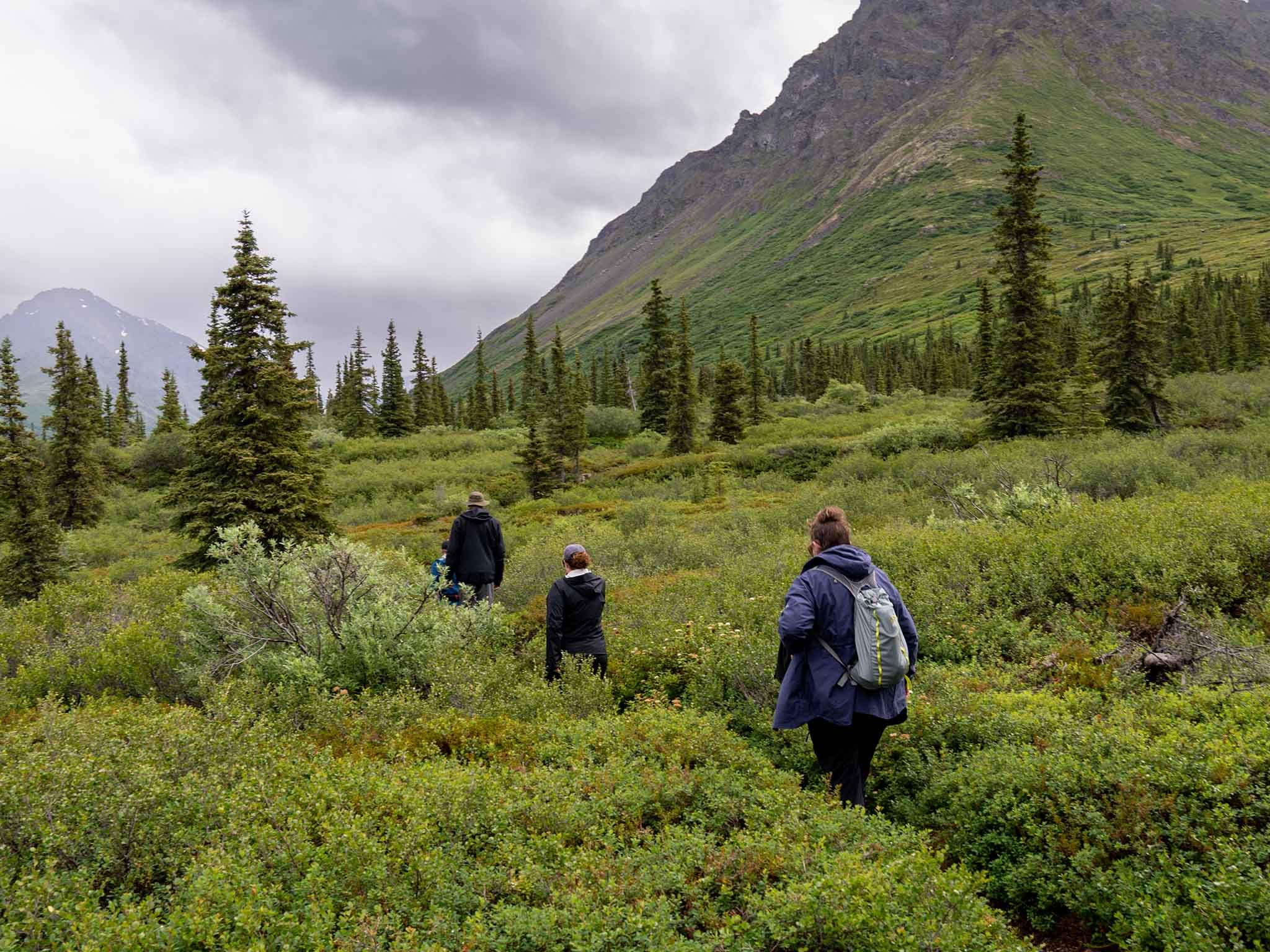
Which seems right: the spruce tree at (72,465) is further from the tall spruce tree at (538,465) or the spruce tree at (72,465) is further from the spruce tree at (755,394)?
the spruce tree at (755,394)

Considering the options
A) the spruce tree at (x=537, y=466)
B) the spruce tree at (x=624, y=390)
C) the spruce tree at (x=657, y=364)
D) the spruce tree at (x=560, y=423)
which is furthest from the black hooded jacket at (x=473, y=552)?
the spruce tree at (x=624, y=390)

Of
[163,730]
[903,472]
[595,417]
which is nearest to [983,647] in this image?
[163,730]

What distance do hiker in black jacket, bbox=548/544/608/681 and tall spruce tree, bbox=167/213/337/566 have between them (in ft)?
35.8

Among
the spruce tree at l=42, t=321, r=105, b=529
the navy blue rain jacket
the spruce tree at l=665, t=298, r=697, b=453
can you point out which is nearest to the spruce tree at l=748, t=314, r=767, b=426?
the spruce tree at l=665, t=298, r=697, b=453

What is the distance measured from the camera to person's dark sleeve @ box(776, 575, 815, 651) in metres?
4.41

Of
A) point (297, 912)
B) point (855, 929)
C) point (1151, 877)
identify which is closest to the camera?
point (855, 929)

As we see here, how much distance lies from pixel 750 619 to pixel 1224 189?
238839 millimetres

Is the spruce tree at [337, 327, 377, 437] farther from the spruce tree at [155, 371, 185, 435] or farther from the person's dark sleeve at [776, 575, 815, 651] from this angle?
the person's dark sleeve at [776, 575, 815, 651]

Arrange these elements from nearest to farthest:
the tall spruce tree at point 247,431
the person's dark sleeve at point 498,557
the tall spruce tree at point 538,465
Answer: the person's dark sleeve at point 498,557 < the tall spruce tree at point 247,431 < the tall spruce tree at point 538,465

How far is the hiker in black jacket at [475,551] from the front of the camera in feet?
31.8

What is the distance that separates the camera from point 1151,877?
11.3 ft

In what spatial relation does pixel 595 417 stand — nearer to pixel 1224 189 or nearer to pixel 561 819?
pixel 561 819

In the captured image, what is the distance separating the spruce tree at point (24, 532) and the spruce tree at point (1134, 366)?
3588 centimetres

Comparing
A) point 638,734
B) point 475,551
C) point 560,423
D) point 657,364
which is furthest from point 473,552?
point 657,364
